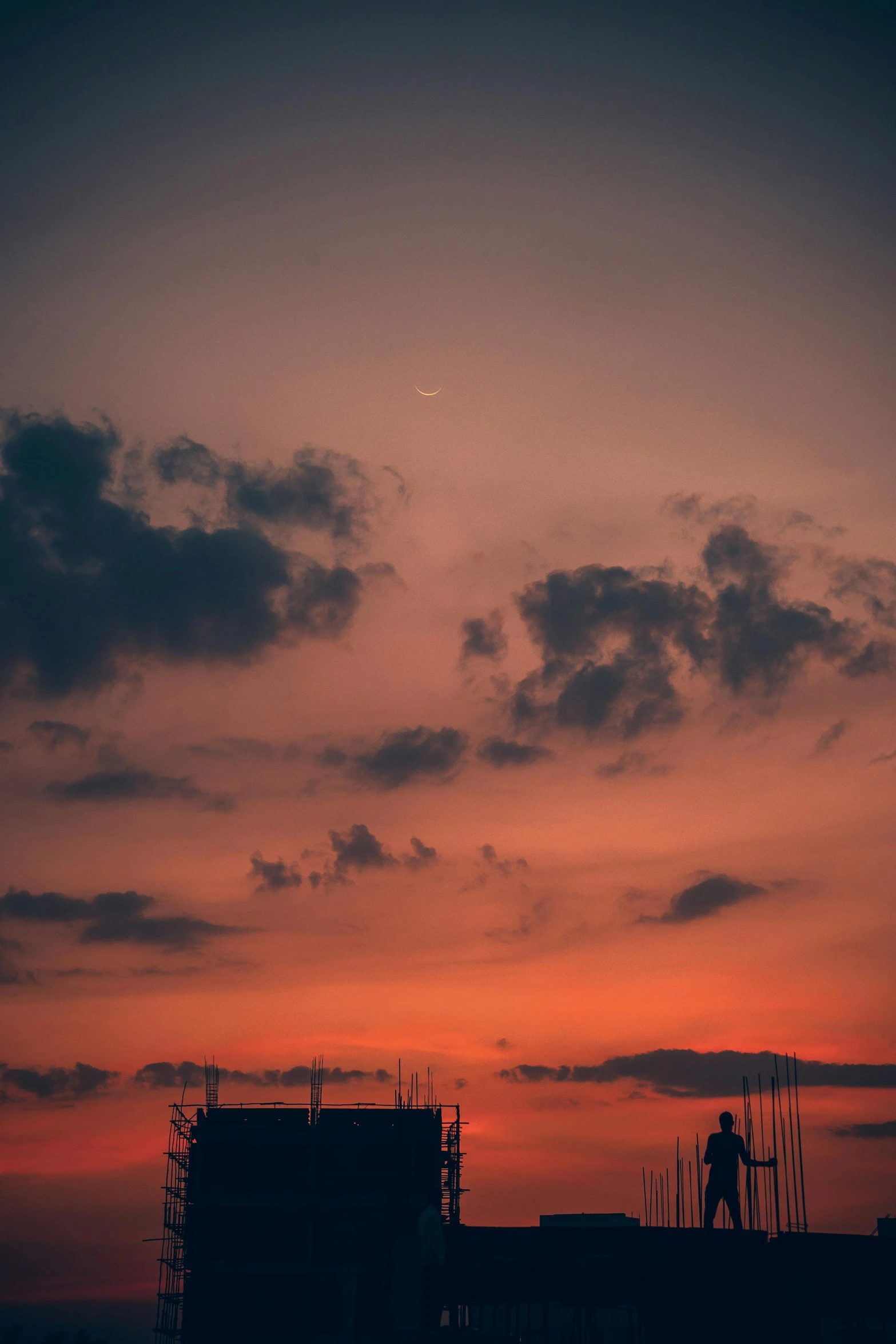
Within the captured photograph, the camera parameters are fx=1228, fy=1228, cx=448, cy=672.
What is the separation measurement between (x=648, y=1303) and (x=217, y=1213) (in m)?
47.9

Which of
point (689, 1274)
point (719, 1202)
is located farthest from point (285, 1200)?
point (689, 1274)

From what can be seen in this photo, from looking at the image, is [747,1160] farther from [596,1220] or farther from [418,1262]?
[596,1220]

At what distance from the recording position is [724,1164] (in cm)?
2188

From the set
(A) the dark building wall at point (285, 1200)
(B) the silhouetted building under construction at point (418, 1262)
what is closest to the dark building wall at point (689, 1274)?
(B) the silhouetted building under construction at point (418, 1262)

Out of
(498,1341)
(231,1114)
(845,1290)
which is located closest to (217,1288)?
(231,1114)

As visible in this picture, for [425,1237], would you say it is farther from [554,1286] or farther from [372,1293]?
[372,1293]

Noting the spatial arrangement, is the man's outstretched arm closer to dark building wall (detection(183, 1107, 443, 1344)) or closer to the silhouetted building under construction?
the silhouetted building under construction

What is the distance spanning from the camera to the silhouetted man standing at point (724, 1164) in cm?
2164

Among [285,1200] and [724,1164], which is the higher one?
[724,1164]

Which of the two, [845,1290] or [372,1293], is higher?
[845,1290]

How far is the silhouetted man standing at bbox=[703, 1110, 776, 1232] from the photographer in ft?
71.0

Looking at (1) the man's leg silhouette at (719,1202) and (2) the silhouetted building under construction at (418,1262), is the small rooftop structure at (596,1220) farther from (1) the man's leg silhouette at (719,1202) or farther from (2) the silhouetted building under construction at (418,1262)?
(1) the man's leg silhouette at (719,1202)

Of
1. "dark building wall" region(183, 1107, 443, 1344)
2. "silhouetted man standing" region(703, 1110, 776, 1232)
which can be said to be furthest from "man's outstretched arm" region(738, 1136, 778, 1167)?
"dark building wall" region(183, 1107, 443, 1344)

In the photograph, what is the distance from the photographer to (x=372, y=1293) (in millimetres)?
56125
